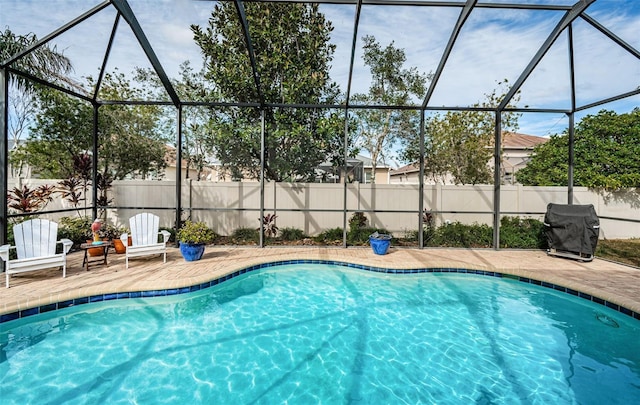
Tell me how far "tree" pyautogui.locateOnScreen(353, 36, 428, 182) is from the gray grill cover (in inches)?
202

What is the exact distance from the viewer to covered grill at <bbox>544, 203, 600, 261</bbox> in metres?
5.98

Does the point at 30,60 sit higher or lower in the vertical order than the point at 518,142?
higher

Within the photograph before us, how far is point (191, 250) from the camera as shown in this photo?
19.2 ft

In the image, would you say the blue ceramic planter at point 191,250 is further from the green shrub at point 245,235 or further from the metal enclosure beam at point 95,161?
the metal enclosure beam at point 95,161

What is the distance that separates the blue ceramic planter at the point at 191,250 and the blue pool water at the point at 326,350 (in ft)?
4.11

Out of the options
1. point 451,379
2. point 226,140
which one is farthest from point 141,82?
point 451,379

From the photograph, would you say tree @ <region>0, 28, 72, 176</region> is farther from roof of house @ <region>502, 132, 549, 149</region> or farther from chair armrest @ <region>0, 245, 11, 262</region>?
roof of house @ <region>502, 132, 549, 149</region>

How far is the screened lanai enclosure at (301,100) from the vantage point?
221 inches

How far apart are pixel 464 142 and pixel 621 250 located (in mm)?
4917

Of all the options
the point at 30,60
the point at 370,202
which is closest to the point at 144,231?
the point at 30,60

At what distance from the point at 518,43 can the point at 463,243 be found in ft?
15.5

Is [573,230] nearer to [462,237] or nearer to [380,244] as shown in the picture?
[462,237]

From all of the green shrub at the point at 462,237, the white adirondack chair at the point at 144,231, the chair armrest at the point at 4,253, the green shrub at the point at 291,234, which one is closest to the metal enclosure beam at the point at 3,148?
the chair armrest at the point at 4,253

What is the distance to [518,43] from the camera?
6.12 m
